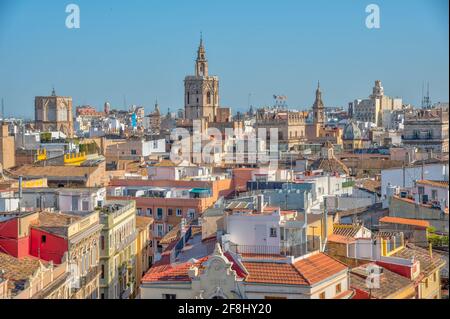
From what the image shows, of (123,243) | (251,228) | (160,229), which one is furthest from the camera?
(160,229)

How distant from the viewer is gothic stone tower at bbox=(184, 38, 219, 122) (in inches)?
1795

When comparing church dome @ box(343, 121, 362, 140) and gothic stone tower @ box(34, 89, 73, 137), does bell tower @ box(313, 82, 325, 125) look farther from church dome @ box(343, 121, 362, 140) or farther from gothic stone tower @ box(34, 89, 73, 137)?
gothic stone tower @ box(34, 89, 73, 137)

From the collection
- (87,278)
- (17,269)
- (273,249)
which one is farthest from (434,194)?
(17,269)

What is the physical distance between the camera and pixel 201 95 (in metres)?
45.9

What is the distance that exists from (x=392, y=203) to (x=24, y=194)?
5.28 metres

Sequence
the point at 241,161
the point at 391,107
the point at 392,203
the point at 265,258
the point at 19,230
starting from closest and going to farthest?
the point at 265,258
the point at 19,230
the point at 392,203
the point at 241,161
the point at 391,107

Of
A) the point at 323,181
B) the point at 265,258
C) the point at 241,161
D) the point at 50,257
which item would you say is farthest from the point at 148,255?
the point at 241,161

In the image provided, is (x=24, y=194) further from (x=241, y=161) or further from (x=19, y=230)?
(x=241, y=161)

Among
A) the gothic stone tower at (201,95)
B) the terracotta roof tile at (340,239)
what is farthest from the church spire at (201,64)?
the terracotta roof tile at (340,239)

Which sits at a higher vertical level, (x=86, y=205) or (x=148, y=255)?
(x=86, y=205)

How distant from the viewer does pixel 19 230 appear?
911 centimetres

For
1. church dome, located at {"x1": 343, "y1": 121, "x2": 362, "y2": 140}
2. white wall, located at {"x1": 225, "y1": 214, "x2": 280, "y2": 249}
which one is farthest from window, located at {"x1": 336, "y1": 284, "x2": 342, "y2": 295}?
church dome, located at {"x1": 343, "y1": 121, "x2": 362, "y2": 140}

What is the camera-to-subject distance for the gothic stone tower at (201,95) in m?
45.6

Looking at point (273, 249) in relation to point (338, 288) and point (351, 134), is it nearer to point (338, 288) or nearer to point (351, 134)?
point (338, 288)
